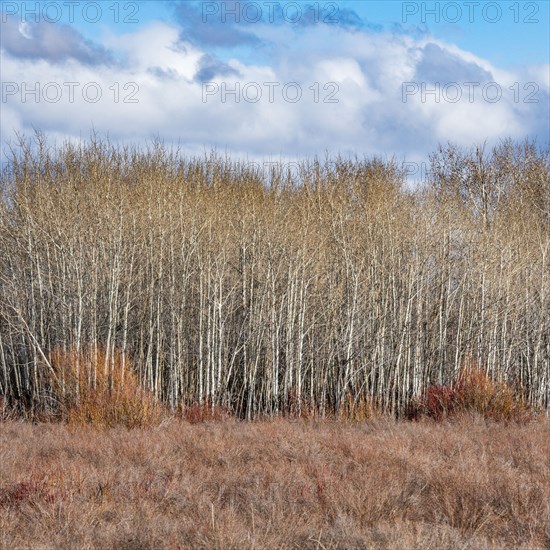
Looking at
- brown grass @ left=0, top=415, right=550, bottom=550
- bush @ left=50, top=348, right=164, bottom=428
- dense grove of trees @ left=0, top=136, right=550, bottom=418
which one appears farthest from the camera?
dense grove of trees @ left=0, top=136, right=550, bottom=418

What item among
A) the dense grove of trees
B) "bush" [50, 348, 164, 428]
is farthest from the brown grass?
the dense grove of trees

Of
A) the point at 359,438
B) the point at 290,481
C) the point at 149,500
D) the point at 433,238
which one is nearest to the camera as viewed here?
the point at 149,500

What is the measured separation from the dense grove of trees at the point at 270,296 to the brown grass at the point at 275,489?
3203 millimetres

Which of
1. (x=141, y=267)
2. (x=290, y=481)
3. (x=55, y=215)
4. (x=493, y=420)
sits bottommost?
(x=493, y=420)

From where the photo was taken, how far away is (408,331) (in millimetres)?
14492

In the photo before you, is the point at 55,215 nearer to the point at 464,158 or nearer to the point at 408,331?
the point at 408,331

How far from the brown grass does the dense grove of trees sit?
3.20 m

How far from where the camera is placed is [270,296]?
14828mm

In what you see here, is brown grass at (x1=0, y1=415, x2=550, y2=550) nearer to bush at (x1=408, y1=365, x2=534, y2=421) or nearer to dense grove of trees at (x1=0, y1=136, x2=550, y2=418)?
bush at (x1=408, y1=365, x2=534, y2=421)

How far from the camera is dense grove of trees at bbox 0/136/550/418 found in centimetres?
1406

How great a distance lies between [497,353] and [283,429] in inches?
260

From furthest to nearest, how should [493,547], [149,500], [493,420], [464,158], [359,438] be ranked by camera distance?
[464,158] → [493,420] → [359,438] → [149,500] → [493,547]

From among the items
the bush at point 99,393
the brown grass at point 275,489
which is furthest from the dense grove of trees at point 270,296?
the brown grass at point 275,489

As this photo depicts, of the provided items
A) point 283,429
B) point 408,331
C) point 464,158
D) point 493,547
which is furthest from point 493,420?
point 464,158
